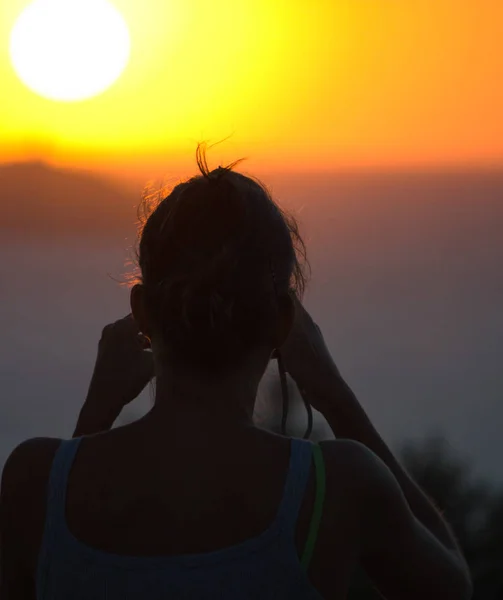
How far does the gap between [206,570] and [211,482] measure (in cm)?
9

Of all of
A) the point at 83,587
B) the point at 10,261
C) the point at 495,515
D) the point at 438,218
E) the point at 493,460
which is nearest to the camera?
the point at 83,587

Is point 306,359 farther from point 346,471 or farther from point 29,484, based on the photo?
point 29,484

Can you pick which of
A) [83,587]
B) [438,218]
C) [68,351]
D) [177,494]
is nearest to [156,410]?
[177,494]

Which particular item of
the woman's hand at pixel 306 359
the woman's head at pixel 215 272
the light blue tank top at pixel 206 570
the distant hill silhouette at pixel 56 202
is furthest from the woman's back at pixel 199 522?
the distant hill silhouette at pixel 56 202

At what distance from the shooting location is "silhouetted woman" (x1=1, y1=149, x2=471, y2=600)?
109cm

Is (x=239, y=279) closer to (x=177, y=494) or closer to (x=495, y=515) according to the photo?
(x=177, y=494)

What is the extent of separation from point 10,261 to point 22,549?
21.7 m

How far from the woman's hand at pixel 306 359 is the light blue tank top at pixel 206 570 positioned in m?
0.22

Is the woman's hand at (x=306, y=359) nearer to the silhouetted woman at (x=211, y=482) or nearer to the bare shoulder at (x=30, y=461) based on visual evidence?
the silhouetted woman at (x=211, y=482)

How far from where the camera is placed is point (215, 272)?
111 centimetres

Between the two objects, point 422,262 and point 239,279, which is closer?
point 239,279

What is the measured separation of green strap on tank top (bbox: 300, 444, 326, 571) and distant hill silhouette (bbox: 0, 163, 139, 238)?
18457 millimetres

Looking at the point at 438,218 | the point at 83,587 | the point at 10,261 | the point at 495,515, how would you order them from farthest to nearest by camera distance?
the point at 438,218 < the point at 10,261 < the point at 495,515 < the point at 83,587

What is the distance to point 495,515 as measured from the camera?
1592cm
